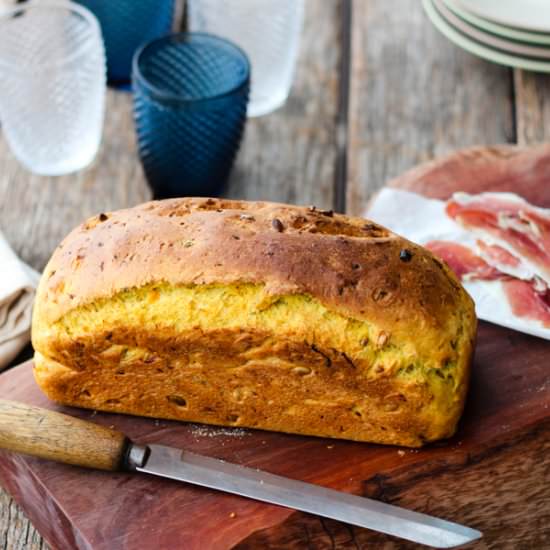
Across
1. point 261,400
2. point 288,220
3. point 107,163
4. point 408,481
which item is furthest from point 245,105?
point 408,481

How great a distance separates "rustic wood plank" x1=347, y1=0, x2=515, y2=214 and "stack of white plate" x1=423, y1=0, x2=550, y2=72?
0.19m

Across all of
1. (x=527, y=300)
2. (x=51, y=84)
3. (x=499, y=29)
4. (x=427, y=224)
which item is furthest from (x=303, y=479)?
(x=499, y=29)

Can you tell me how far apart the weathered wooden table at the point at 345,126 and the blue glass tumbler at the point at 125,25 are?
3.2 inches

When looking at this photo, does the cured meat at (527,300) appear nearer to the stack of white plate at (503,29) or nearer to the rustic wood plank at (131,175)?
the rustic wood plank at (131,175)

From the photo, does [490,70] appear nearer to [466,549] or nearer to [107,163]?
[107,163]

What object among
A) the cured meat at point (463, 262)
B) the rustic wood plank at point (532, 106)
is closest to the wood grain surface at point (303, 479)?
the cured meat at point (463, 262)

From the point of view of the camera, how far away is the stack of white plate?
2.45 meters

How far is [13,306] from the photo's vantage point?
2053 millimetres

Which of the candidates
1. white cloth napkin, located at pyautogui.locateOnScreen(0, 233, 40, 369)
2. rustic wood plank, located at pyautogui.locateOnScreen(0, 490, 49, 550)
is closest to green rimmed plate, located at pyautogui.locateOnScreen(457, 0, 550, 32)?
white cloth napkin, located at pyautogui.locateOnScreen(0, 233, 40, 369)

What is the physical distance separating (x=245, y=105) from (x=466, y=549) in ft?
3.61

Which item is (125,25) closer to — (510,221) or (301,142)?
(301,142)

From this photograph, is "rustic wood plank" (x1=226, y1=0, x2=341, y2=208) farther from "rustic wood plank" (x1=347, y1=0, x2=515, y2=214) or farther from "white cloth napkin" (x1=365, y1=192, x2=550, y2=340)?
"white cloth napkin" (x1=365, y1=192, x2=550, y2=340)

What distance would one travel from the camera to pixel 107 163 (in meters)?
2.52

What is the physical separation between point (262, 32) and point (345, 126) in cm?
31
